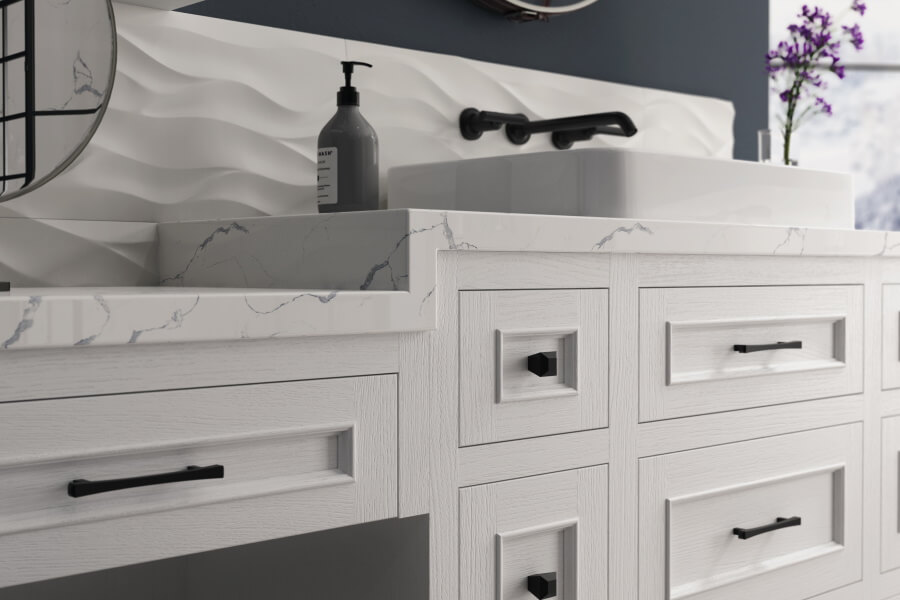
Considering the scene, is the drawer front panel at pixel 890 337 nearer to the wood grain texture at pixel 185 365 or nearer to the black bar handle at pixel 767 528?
the black bar handle at pixel 767 528

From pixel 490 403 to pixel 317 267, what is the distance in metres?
0.27

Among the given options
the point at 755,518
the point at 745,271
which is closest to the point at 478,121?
the point at 745,271

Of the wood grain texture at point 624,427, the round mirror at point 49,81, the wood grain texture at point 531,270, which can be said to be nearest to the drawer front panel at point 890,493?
the wood grain texture at point 624,427

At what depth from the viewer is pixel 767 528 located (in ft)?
4.70

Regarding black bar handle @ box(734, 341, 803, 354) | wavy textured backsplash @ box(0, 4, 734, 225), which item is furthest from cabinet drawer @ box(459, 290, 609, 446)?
wavy textured backsplash @ box(0, 4, 734, 225)

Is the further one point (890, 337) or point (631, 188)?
point (890, 337)

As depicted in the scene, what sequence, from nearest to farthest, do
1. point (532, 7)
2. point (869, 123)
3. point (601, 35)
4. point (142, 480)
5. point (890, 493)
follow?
point (142, 480) → point (890, 493) → point (532, 7) → point (601, 35) → point (869, 123)

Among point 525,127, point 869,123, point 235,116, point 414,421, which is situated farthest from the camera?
point 869,123

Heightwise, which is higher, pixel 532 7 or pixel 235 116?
pixel 532 7

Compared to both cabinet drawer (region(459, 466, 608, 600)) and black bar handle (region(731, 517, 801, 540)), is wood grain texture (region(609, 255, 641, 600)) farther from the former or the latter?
black bar handle (region(731, 517, 801, 540))

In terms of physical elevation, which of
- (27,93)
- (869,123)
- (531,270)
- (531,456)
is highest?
(869,123)

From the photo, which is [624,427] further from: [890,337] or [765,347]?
[890,337]

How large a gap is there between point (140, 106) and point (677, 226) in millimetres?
806

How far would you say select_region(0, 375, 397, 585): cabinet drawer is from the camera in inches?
33.3
